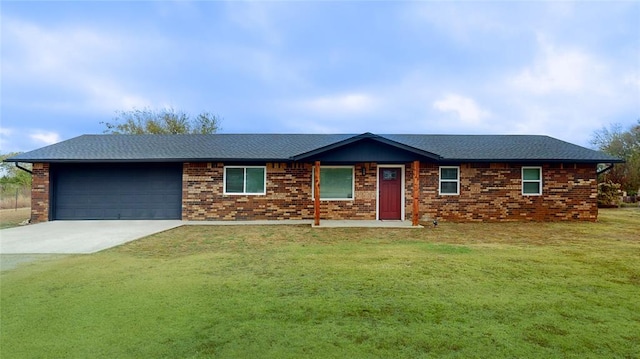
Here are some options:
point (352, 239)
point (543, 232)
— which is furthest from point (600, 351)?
point (543, 232)

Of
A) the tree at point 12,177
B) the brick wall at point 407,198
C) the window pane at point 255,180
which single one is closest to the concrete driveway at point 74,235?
the brick wall at point 407,198

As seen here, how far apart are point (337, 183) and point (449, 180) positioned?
427 centimetres

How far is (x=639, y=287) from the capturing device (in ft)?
14.8

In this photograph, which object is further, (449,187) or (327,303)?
(449,187)

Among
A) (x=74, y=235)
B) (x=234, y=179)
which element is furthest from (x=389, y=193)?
(x=74, y=235)

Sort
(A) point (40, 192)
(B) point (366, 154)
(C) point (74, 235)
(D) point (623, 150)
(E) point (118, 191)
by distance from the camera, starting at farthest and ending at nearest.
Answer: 1. (D) point (623, 150)
2. (E) point (118, 191)
3. (A) point (40, 192)
4. (B) point (366, 154)
5. (C) point (74, 235)

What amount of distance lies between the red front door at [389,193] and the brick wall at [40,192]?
1242cm

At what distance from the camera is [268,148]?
13.6 metres

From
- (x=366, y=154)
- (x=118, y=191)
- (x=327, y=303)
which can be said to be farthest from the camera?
(x=118, y=191)

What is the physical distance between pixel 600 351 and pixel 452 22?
14.3 metres

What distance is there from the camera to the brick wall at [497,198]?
12.6 m

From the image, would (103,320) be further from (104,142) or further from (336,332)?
(104,142)

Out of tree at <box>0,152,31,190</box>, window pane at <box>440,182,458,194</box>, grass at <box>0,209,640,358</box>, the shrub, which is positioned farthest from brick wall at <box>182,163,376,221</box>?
the shrub

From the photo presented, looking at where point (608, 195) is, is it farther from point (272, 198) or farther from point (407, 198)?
point (272, 198)
